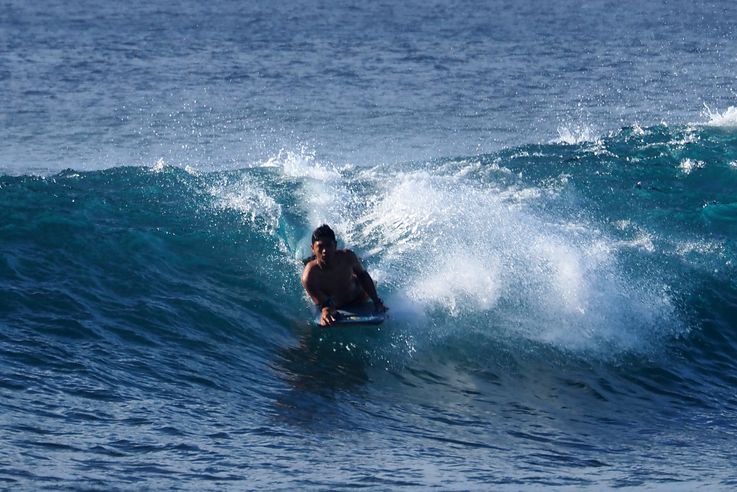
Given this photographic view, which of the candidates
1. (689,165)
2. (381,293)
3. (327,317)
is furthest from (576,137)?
(327,317)

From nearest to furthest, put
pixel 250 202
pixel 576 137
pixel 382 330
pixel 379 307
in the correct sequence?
pixel 379 307 → pixel 382 330 → pixel 250 202 → pixel 576 137

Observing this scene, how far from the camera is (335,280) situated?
1268 centimetres

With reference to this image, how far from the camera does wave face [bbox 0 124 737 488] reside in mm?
9734

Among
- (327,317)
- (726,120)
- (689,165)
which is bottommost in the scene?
(327,317)

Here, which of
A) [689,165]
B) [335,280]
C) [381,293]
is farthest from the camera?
[689,165]

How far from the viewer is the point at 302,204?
54.9 ft

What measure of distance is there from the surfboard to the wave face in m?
0.42

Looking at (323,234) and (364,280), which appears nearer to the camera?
(323,234)

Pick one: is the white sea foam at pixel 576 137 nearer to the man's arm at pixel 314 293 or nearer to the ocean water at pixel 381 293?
the ocean water at pixel 381 293

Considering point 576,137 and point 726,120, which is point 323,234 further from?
point 726,120

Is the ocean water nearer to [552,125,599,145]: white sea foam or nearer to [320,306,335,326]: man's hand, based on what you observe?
[552,125,599,145]: white sea foam

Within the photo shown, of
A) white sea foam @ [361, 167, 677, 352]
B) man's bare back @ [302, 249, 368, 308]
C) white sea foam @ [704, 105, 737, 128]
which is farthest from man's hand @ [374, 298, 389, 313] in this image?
white sea foam @ [704, 105, 737, 128]

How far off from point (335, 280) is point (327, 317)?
543 mm

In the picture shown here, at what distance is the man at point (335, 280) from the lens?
12562mm
